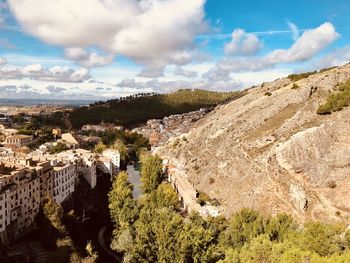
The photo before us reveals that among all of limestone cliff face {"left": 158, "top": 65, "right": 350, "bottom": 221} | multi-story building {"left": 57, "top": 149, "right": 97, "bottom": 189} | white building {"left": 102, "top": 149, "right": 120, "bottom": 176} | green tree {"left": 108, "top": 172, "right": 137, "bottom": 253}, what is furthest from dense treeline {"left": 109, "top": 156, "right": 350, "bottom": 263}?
white building {"left": 102, "top": 149, "right": 120, "bottom": 176}

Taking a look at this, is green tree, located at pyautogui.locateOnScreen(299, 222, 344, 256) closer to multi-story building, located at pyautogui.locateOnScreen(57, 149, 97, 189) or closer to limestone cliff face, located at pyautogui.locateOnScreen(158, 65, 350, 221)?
limestone cliff face, located at pyautogui.locateOnScreen(158, 65, 350, 221)

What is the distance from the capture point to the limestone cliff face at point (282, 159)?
66.6 meters

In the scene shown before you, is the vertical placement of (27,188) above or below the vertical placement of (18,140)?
above

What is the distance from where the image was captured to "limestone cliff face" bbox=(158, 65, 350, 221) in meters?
66.6

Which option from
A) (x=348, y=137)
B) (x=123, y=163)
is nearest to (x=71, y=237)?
(x=348, y=137)

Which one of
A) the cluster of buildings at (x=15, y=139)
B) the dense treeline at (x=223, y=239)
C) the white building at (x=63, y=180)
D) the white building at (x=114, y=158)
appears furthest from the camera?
the cluster of buildings at (x=15, y=139)

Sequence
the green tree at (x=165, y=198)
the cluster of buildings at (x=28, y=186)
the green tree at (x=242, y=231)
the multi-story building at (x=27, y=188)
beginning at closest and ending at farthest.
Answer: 1. the green tree at (x=242, y=231)
2. the multi-story building at (x=27, y=188)
3. the cluster of buildings at (x=28, y=186)
4. the green tree at (x=165, y=198)

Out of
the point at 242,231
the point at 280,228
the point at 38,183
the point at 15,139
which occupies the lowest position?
the point at 242,231

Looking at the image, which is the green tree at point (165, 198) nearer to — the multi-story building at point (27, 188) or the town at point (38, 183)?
the town at point (38, 183)

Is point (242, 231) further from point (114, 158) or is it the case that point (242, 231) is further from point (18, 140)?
point (18, 140)

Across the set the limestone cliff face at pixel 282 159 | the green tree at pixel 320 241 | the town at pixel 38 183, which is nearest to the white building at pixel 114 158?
the town at pixel 38 183

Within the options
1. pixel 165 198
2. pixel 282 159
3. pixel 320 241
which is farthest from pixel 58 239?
pixel 282 159

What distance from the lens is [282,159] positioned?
246 feet

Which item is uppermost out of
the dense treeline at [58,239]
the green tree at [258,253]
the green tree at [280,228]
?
the green tree at [258,253]
